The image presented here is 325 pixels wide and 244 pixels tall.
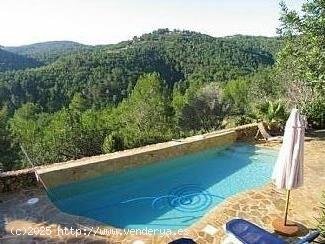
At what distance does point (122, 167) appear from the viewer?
1189cm

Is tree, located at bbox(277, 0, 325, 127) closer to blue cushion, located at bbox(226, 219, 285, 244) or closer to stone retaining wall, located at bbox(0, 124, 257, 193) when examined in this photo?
Answer: blue cushion, located at bbox(226, 219, 285, 244)

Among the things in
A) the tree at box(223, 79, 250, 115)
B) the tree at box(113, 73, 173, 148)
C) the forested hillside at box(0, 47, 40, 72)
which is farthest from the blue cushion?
the forested hillside at box(0, 47, 40, 72)

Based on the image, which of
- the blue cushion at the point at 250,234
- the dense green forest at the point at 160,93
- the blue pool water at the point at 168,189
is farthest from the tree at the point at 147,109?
the blue cushion at the point at 250,234

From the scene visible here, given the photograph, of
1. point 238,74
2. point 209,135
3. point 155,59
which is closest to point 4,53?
point 155,59

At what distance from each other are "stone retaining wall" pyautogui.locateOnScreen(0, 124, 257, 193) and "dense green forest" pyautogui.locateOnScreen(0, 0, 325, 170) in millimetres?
2644

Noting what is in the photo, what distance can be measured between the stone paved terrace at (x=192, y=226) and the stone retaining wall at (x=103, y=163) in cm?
37

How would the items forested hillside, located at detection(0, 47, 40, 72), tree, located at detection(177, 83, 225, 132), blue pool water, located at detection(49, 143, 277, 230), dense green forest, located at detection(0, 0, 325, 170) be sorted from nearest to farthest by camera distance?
dense green forest, located at detection(0, 0, 325, 170), blue pool water, located at detection(49, 143, 277, 230), tree, located at detection(177, 83, 225, 132), forested hillside, located at detection(0, 47, 40, 72)

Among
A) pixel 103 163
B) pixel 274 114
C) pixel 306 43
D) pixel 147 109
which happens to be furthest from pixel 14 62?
pixel 306 43

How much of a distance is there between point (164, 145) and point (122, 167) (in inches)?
73.5

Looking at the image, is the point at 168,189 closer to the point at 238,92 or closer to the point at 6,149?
the point at 6,149

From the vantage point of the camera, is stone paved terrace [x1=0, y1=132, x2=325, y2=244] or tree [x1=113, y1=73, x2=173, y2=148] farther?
tree [x1=113, y1=73, x2=173, y2=148]

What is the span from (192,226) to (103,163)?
13.5ft

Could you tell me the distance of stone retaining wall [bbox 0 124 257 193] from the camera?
33.9 ft

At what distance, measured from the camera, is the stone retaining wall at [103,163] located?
33.9ft
